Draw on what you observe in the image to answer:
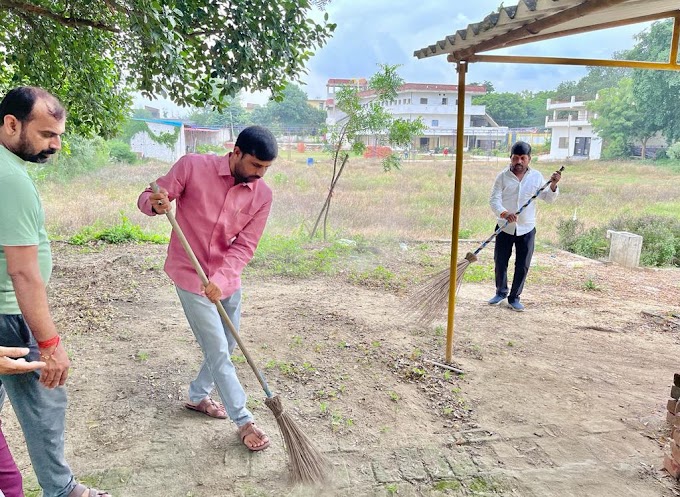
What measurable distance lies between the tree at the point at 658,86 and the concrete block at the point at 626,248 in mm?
3935

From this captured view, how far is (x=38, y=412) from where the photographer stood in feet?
5.69

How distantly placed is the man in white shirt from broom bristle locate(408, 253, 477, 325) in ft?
2.69

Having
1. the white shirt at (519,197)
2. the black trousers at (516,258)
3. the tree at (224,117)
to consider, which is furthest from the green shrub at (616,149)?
the tree at (224,117)

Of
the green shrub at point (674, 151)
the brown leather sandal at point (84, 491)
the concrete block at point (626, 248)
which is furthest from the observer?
the green shrub at point (674, 151)

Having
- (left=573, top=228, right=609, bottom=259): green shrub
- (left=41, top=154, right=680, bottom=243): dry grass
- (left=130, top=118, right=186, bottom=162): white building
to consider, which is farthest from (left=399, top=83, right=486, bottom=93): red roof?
(left=130, top=118, right=186, bottom=162): white building

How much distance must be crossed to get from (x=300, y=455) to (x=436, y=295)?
2.22 meters

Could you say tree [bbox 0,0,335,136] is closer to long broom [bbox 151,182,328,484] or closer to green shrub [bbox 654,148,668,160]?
long broom [bbox 151,182,328,484]

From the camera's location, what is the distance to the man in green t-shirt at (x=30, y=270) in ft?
4.96

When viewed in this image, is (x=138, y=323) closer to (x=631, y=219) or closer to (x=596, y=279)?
(x=596, y=279)

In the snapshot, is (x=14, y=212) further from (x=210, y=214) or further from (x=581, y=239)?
(x=581, y=239)

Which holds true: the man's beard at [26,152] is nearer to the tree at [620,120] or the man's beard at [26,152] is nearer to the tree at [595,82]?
the tree at [620,120]

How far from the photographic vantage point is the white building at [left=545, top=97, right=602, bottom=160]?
1162 cm

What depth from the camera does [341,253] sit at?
22.4 ft

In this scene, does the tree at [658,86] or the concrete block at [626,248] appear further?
the tree at [658,86]
